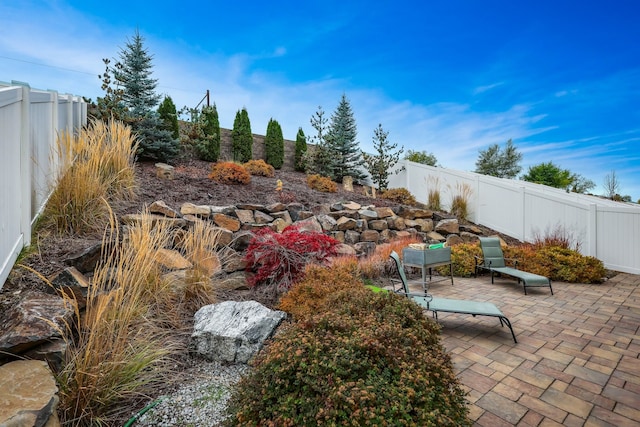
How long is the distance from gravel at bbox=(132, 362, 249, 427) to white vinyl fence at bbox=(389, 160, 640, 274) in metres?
8.05

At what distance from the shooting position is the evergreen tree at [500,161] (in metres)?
19.8

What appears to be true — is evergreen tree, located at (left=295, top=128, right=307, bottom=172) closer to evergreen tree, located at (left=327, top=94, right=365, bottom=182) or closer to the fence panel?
evergreen tree, located at (left=327, top=94, right=365, bottom=182)

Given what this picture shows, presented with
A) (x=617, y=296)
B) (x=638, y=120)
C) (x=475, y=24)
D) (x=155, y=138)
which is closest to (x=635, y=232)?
(x=617, y=296)

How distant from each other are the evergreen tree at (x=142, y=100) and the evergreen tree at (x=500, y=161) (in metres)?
19.5

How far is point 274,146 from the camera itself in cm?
1135

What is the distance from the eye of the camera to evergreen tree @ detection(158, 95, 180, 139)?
8555 millimetres

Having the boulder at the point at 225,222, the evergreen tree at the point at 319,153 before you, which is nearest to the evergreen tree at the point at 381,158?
the evergreen tree at the point at 319,153

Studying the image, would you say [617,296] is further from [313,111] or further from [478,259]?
[313,111]

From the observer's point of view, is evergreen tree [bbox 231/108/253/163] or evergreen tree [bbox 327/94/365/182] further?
evergreen tree [bbox 327/94/365/182]

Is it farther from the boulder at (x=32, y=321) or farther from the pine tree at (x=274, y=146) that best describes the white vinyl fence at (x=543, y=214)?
the boulder at (x=32, y=321)

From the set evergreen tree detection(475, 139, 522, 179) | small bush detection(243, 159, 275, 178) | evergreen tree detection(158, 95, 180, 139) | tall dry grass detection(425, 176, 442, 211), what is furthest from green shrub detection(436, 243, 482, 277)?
evergreen tree detection(475, 139, 522, 179)

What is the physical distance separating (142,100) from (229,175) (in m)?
3.84

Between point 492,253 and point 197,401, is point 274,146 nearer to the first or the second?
point 492,253

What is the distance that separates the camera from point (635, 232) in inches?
244
